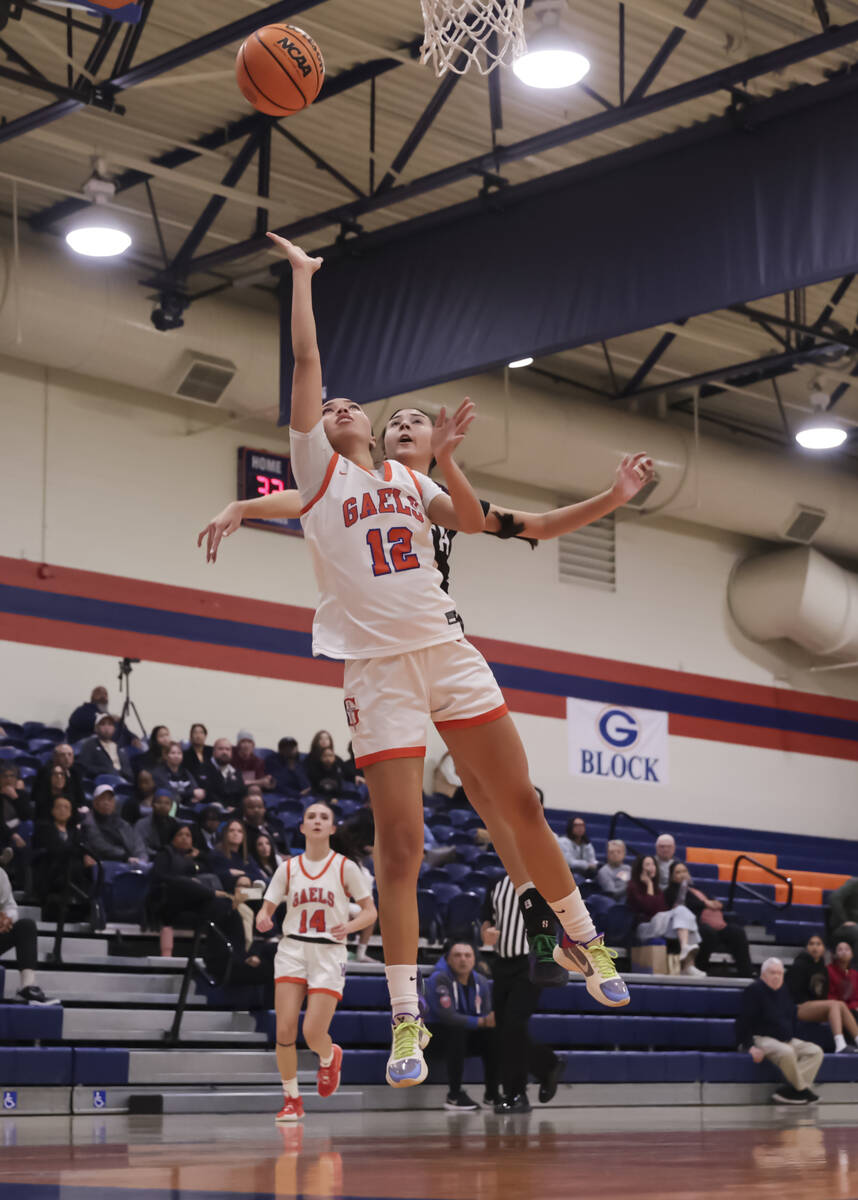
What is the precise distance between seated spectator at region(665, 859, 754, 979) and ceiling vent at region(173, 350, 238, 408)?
24.6 feet

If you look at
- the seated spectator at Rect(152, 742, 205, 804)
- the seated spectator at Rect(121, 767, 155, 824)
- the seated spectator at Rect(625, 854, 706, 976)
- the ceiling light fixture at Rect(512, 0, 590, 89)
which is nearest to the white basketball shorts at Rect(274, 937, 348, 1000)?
the seated spectator at Rect(121, 767, 155, 824)

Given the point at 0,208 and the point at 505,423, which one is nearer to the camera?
→ the point at 0,208

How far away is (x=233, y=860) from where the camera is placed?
1419 centimetres

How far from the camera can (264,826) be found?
600 inches

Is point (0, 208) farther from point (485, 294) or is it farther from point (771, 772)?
point (771, 772)

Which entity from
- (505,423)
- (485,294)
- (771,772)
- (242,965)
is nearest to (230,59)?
(485,294)

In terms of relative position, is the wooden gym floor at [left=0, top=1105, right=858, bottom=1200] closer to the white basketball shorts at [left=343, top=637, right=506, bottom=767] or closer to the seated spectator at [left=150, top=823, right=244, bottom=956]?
the white basketball shorts at [left=343, top=637, right=506, bottom=767]

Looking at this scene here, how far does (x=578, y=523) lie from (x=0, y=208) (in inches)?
537

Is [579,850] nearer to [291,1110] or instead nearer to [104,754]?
[104,754]

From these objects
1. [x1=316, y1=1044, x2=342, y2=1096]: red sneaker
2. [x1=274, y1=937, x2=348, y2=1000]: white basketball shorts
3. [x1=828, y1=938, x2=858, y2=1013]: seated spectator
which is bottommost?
[x1=316, y1=1044, x2=342, y2=1096]: red sneaker

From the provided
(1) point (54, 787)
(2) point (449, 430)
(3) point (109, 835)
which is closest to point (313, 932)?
(1) point (54, 787)

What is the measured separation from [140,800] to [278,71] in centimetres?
956

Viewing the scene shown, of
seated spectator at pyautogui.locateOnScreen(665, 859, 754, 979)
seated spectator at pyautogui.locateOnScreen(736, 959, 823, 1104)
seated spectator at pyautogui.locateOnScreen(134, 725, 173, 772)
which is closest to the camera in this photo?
seated spectator at pyautogui.locateOnScreen(736, 959, 823, 1104)

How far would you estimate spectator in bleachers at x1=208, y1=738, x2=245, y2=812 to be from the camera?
16.2 m
